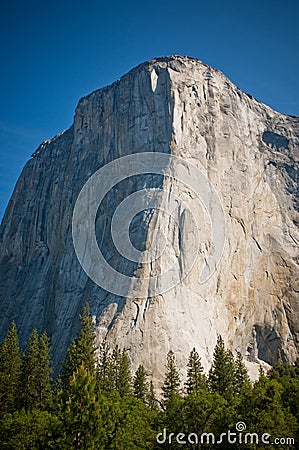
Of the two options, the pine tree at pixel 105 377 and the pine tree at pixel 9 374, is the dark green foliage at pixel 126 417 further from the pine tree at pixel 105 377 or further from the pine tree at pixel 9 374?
the pine tree at pixel 105 377

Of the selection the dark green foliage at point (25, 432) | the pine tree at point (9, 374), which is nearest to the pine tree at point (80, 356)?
the pine tree at point (9, 374)

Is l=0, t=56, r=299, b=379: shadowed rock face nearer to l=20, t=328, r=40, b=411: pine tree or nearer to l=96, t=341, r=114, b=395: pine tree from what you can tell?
l=96, t=341, r=114, b=395: pine tree

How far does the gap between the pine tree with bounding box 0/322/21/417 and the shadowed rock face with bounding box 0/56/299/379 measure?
9.90 m

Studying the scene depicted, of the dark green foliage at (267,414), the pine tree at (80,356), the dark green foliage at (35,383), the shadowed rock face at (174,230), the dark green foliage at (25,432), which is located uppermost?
the shadowed rock face at (174,230)

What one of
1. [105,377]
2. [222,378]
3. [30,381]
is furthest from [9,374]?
[222,378]

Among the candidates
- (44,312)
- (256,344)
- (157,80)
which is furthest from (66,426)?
(157,80)

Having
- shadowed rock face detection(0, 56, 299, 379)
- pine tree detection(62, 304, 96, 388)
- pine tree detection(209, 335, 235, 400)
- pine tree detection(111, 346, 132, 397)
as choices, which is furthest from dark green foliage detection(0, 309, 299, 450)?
shadowed rock face detection(0, 56, 299, 379)

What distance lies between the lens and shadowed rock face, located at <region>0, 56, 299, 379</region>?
45531 millimetres

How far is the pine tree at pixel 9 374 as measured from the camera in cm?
3156

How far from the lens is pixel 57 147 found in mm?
78438

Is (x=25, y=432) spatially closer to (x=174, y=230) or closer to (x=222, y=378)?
(x=222, y=378)

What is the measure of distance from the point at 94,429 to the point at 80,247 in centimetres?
3950

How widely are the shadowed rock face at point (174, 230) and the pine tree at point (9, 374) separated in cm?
990

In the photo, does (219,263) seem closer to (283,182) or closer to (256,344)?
(256,344)
